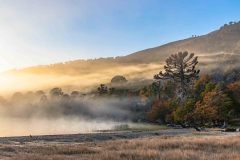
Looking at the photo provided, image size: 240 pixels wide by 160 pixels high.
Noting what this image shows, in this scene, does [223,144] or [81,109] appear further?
[81,109]

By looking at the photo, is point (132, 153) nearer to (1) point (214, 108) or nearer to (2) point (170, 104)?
(1) point (214, 108)

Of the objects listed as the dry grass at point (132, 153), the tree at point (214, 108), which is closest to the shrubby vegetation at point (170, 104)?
the tree at point (214, 108)

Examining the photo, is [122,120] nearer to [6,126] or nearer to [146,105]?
[146,105]

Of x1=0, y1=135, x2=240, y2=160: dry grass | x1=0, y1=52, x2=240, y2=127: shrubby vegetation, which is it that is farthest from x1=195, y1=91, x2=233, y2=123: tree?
x1=0, y1=135, x2=240, y2=160: dry grass

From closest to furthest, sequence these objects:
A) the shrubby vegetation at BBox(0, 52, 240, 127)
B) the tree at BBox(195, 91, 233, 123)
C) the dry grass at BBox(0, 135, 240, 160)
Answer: the dry grass at BBox(0, 135, 240, 160) → the tree at BBox(195, 91, 233, 123) → the shrubby vegetation at BBox(0, 52, 240, 127)

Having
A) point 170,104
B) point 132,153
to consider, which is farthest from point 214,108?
point 132,153

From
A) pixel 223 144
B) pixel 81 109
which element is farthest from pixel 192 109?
pixel 223 144

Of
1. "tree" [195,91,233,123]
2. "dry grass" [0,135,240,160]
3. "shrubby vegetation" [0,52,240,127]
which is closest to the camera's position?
"dry grass" [0,135,240,160]

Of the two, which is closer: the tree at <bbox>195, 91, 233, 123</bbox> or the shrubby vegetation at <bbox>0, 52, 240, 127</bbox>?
the tree at <bbox>195, 91, 233, 123</bbox>

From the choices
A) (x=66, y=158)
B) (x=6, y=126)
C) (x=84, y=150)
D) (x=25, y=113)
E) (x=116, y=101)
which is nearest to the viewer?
(x=66, y=158)

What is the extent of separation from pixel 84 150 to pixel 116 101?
124396 mm

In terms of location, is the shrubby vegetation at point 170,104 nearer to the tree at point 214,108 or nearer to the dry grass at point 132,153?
the tree at point 214,108

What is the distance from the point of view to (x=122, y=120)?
142125 mm

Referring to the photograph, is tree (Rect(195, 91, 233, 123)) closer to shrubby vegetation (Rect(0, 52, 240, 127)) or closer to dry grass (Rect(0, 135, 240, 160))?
shrubby vegetation (Rect(0, 52, 240, 127))
